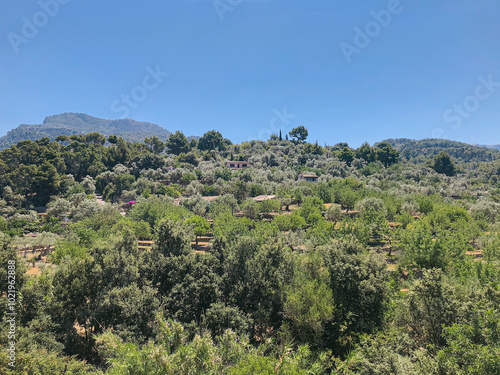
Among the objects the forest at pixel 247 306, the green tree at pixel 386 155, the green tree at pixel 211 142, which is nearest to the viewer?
the forest at pixel 247 306

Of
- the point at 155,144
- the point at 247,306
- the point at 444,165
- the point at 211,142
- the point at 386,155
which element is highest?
the point at 211,142

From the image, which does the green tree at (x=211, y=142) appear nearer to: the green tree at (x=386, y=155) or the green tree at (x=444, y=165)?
the green tree at (x=386, y=155)

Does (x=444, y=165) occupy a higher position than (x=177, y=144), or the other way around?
(x=177, y=144)

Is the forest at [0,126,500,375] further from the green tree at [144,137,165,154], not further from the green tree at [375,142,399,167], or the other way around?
the green tree at [375,142,399,167]

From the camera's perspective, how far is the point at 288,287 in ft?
53.2

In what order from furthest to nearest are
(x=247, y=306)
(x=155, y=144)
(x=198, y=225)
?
1. (x=155, y=144)
2. (x=198, y=225)
3. (x=247, y=306)

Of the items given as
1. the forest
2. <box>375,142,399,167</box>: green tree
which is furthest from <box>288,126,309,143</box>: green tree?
the forest

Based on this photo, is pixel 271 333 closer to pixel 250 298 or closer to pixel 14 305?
pixel 250 298

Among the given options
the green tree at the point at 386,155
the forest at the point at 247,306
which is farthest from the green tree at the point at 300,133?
the forest at the point at 247,306

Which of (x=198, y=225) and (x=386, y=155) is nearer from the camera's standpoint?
(x=198, y=225)

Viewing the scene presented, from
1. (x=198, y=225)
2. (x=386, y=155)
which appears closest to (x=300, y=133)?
(x=386, y=155)

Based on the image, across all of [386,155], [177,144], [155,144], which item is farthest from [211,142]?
[386,155]

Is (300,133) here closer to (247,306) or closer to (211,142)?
(211,142)

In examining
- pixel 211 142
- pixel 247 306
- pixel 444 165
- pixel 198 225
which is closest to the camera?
pixel 247 306
